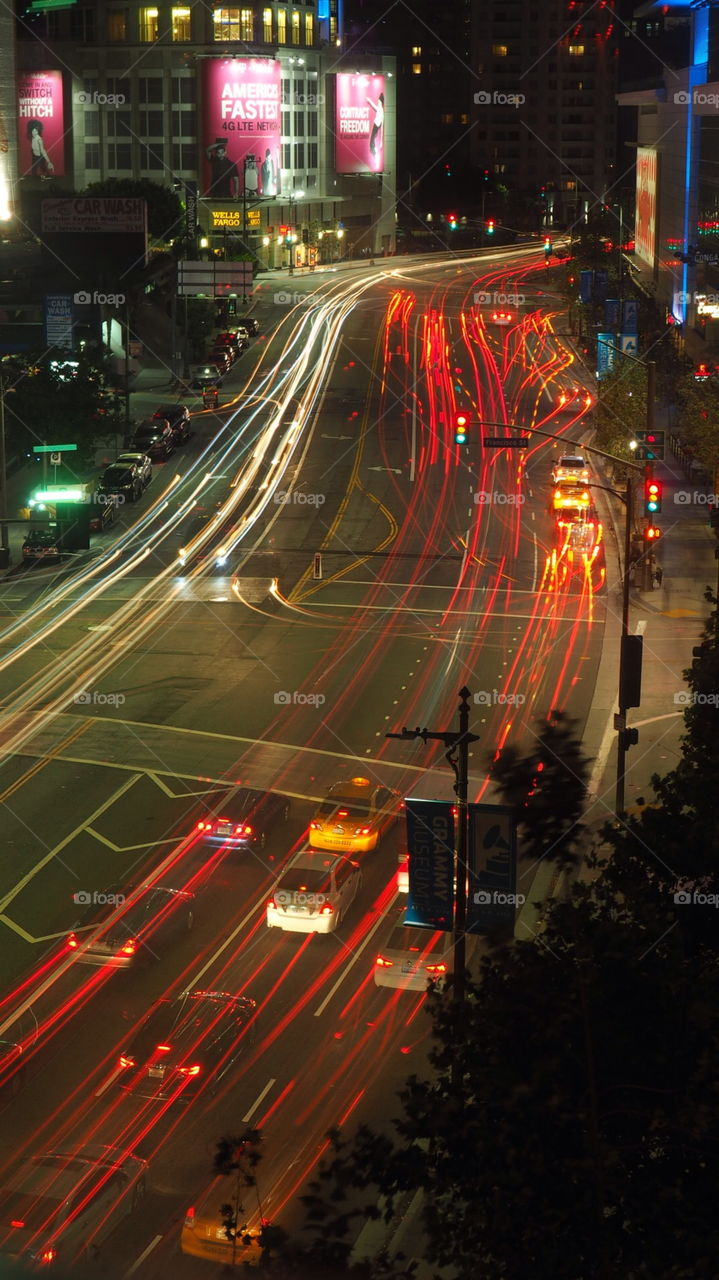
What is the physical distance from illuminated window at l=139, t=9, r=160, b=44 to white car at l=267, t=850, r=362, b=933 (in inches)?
4580

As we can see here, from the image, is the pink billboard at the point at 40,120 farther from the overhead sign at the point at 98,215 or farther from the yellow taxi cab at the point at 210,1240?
the yellow taxi cab at the point at 210,1240

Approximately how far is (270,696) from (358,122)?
114 meters

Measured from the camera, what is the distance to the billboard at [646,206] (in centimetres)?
10503

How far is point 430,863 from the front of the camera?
62.2 feet

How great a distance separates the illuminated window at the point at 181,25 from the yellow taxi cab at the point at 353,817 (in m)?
110

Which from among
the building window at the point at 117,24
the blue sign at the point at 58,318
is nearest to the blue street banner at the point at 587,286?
the blue sign at the point at 58,318

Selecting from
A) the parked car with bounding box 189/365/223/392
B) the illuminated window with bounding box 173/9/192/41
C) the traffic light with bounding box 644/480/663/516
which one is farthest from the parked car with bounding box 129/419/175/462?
the illuminated window with bounding box 173/9/192/41

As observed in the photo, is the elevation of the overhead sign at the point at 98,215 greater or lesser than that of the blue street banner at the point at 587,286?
greater

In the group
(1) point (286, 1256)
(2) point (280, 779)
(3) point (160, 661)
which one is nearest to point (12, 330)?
(3) point (160, 661)

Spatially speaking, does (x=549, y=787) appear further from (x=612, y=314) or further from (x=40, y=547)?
(x=612, y=314)

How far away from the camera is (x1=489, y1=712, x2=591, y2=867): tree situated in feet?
93.8

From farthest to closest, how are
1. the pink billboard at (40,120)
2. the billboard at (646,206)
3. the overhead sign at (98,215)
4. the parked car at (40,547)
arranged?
the pink billboard at (40,120) → the billboard at (646,206) → the overhead sign at (98,215) → the parked car at (40,547)

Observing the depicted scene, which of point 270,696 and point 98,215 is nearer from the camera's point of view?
point 270,696

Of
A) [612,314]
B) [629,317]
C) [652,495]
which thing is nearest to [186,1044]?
[652,495]
